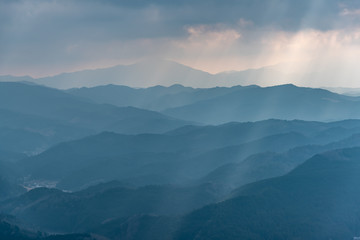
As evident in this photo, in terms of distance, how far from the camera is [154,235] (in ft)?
440

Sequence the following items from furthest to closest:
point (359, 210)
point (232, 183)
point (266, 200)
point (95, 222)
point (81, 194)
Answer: point (232, 183), point (81, 194), point (95, 222), point (266, 200), point (359, 210)

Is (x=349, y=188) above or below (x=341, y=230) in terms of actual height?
above

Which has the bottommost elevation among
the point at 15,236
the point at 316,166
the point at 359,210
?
the point at 15,236

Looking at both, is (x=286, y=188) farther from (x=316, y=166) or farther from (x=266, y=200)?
(x=316, y=166)

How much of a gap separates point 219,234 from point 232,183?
241 ft

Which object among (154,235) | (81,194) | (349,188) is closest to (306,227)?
(349,188)

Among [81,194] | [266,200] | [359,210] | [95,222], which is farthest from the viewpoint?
[81,194]

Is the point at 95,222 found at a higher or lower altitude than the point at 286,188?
lower

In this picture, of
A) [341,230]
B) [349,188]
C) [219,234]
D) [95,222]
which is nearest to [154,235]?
[219,234]

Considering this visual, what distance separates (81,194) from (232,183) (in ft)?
196

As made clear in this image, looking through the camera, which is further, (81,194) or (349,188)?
(81,194)

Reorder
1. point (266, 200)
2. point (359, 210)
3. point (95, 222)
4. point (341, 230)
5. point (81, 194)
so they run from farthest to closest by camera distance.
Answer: point (81, 194), point (95, 222), point (266, 200), point (359, 210), point (341, 230)

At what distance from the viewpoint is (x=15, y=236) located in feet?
425

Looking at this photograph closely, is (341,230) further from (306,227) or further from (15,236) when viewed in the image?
(15,236)
